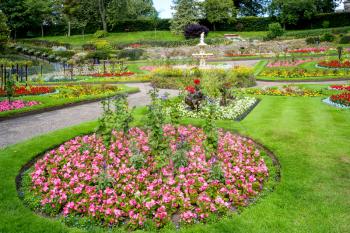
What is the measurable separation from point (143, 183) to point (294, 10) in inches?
2386

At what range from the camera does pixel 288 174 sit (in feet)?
24.7

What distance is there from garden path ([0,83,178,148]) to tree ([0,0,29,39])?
5940 centimetres

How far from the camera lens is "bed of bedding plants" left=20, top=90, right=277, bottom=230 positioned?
5.94 meters

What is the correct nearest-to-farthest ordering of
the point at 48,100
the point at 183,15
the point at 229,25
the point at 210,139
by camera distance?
1. the point at 210,139
2. the point at 48,100
3. the point at 183,15
4. the point at 229,25

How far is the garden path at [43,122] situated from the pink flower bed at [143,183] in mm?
3003

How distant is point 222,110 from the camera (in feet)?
46.7

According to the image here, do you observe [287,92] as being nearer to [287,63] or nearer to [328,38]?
[287,63]

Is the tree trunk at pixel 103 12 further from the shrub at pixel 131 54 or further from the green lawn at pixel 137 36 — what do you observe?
the shrub at pixel 131 54

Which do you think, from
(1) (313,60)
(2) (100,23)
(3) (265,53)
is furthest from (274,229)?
(2) (100,23)

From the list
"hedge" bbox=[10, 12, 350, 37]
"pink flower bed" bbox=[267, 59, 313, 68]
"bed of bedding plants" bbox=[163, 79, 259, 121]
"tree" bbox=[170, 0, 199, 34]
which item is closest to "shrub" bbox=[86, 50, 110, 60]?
"tree" bbox=[170, 0, 199, 34]

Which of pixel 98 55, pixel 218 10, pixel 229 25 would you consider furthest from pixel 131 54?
pixel 229 25

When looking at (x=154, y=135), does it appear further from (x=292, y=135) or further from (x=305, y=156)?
(x=292, y=135)

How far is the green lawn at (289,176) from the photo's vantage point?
5.56 metres

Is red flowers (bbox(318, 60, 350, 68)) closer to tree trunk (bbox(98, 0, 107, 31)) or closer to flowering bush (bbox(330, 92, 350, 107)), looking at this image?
flowering bush (bbox(330, 92, 350, 107))
